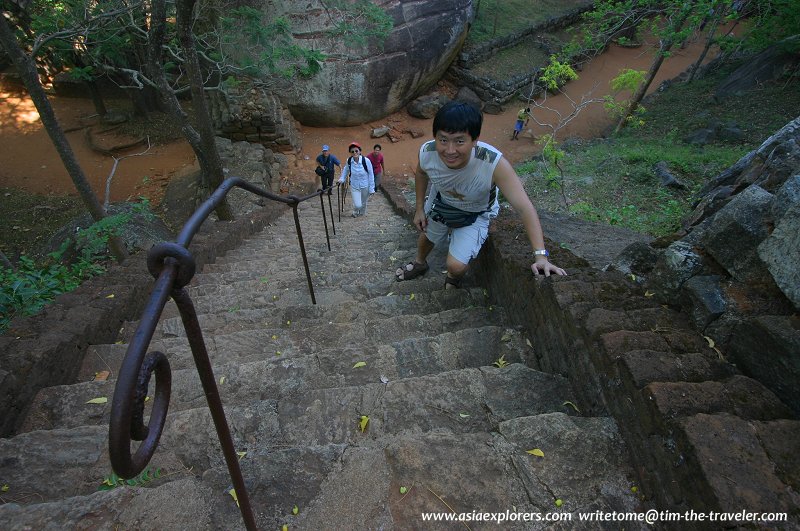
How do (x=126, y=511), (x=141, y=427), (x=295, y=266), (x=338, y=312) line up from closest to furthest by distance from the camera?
(x=141, y=427) < (x=126, y=511) < (x=338, y=312) < (x=295, y=266)

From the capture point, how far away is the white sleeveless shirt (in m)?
2.54

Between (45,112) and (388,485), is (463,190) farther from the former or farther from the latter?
(45,112)

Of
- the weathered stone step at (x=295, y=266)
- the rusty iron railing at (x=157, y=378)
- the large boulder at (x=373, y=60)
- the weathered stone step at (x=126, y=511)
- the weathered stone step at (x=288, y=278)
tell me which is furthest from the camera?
the large boulder at (x=373, y=60)

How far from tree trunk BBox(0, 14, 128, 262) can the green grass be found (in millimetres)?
8168

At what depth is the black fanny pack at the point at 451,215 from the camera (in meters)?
2.97

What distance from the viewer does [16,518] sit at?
1.23 metres

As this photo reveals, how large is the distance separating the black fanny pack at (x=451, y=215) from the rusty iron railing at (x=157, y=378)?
201cm

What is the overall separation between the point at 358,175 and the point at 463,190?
509 centimetres

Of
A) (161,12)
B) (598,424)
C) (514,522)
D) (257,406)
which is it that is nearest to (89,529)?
(257,406)

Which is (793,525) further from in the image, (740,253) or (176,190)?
(176,190)

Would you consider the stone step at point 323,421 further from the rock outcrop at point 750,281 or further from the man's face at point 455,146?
the man's face at point 455,146

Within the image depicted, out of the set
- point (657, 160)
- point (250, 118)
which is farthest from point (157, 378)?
point (250, 118)

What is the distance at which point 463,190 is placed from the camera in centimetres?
277

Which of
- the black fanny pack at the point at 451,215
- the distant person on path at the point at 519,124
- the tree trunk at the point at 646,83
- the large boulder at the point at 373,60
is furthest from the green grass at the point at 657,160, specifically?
the large boulder at the point at 373,60
